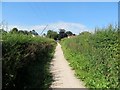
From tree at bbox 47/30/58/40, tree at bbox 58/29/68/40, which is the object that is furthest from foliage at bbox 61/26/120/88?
tree at bbox 58/29/68/40

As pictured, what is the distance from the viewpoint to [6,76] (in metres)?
7.51

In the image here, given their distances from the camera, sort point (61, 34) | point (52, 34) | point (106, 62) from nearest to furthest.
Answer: point (106, 62) < point (52, 34) < point (61, 34)

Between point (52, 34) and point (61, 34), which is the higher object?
point (61, 34)

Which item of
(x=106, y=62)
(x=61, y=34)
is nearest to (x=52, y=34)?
(x=61, y=34)

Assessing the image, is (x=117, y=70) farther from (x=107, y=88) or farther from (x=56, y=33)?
(x=56, y=33)

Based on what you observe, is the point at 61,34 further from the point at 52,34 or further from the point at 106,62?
the point at 106,62

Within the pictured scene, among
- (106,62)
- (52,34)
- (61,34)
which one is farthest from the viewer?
(61,34)

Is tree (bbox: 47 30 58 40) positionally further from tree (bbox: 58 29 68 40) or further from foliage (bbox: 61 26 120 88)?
foliage (bbox: 61 26 120 88)

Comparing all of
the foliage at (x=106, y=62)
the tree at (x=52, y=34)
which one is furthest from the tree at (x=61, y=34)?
the foliage at (x=106, y=62)

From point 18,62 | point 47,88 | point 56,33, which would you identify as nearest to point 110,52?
point 47,88

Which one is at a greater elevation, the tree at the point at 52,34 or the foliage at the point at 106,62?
the tree at the point at 52,34

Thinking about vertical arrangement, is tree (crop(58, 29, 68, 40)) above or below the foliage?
above

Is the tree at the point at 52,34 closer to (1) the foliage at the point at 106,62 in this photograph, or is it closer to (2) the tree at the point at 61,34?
(2) the tree at the point at 61,34

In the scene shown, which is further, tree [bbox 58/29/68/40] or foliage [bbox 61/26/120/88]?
tree [bbox 58/29/68/40]
